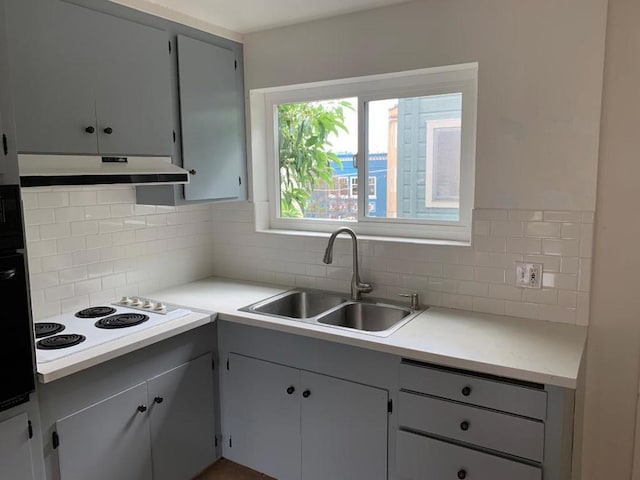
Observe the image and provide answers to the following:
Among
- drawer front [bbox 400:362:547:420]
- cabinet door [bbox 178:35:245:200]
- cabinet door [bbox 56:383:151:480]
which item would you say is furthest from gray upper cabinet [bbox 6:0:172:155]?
drawer front [bbox 400:362:547:420]

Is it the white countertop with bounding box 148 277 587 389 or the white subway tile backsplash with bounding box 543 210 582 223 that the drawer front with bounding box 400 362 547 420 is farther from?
the white subway tile backsplash with bounding box 543 210 582 223

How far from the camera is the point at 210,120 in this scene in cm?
276

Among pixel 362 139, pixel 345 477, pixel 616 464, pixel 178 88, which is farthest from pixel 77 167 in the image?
pixel 616 464

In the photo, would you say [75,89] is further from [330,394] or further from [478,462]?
[478,462]

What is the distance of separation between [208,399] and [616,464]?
1.87 metres

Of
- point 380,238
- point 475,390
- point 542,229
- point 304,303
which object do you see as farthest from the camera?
point 304,303

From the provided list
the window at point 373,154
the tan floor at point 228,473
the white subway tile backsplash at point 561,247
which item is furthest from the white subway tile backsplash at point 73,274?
the white subway tile backsplash at point 561,247

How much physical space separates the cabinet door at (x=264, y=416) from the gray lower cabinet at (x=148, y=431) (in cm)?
13

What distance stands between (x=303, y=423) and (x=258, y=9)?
2.00m

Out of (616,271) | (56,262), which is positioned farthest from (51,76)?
(616,271)

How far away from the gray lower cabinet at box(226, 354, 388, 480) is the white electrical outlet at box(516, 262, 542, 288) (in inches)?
31.7

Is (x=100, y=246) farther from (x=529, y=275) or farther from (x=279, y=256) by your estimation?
(x=529, y=275)

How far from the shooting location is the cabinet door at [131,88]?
2186 millimetres

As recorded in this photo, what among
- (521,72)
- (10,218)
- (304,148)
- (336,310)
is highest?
(521,72)
